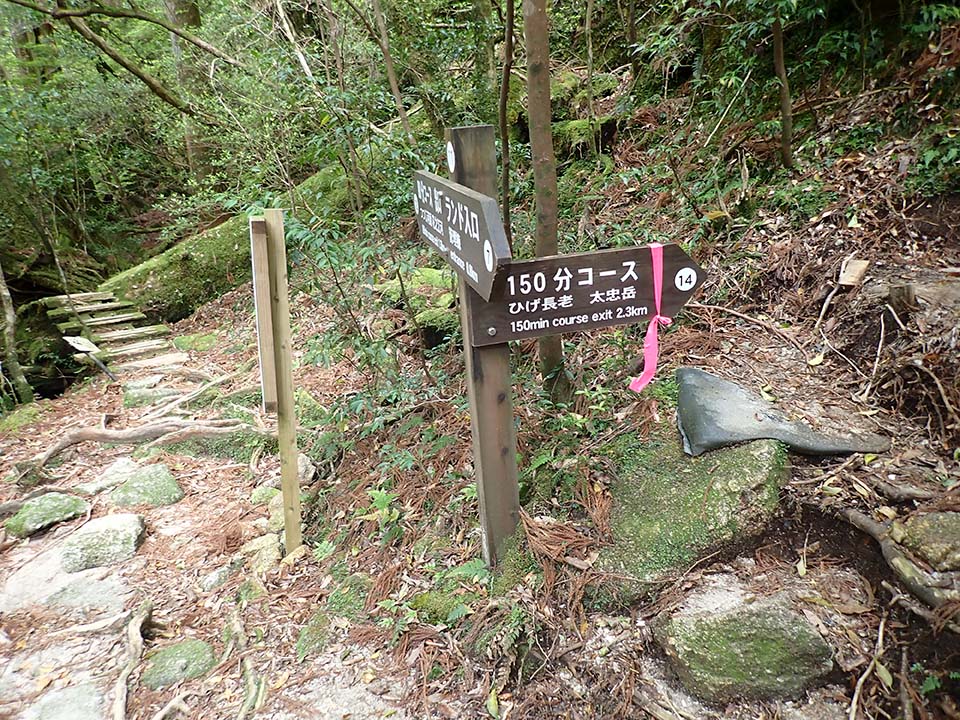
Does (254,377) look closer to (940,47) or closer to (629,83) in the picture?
(629,83)

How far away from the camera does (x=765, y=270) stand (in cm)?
417

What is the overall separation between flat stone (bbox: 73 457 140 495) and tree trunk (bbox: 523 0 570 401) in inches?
154

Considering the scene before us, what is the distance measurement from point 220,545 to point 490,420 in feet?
8.67

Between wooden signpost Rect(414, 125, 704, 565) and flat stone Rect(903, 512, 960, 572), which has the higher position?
wooden signpost Rect(414, 125, 704, 565)

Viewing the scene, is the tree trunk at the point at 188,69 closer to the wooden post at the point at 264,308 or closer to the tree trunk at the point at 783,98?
the wooden post at the point at 264,308

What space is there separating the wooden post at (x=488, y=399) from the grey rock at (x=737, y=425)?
1.02 metres

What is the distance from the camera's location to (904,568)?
2416mm

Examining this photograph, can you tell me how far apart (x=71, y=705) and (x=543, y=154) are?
3.81 m

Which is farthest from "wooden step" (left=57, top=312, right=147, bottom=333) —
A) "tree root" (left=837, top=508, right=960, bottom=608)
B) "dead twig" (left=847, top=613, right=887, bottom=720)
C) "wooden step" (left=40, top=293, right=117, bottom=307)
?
"dead twig" (left=847, top=613, right=887, bottom=720)

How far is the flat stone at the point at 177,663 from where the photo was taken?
125 inches

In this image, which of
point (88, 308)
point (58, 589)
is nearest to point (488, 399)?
point (58, 589)

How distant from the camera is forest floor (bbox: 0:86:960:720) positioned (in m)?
2.51

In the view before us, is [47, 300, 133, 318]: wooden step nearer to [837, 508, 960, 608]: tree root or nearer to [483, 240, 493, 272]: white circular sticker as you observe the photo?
[483, 240, 493, 272]: white circular sticker

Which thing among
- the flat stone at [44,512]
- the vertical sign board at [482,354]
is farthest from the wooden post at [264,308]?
the flat stone at [44,512]
